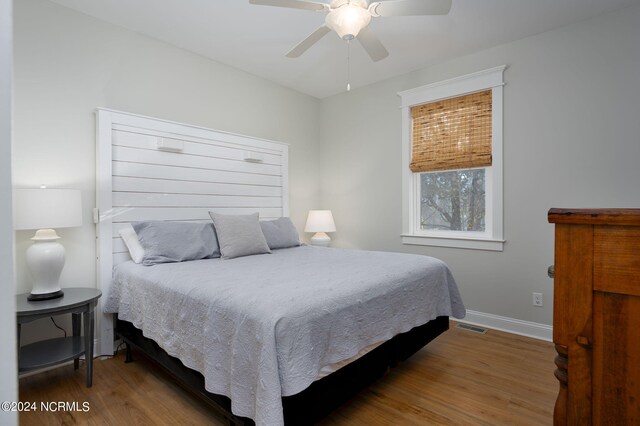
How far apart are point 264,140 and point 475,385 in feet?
10.1

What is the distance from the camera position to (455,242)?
11.1 feet

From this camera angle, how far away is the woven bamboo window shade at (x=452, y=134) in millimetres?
3184

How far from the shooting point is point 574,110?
8.91 ft

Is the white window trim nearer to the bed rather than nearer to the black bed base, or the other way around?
the bed

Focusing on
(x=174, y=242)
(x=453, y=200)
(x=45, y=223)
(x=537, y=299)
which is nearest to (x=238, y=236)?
(x=174, y=242)

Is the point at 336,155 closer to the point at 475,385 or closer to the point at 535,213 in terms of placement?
the point at 535,213

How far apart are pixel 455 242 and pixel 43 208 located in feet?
11.3

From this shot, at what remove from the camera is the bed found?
1361 millimetres

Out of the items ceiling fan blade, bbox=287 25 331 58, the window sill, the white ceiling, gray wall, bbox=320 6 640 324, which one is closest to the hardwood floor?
gray wall, bbox=320 6 640 324

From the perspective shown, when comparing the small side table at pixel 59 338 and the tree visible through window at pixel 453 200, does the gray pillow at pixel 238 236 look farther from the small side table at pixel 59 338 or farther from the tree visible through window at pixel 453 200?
the tree visible through window at pixel 453 200

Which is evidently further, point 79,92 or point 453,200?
point 453,200

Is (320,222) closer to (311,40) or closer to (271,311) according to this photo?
(311,40)

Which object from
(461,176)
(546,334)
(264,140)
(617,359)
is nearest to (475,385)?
(546,334)

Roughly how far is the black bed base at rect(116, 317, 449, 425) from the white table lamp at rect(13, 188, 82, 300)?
0.58 meters
